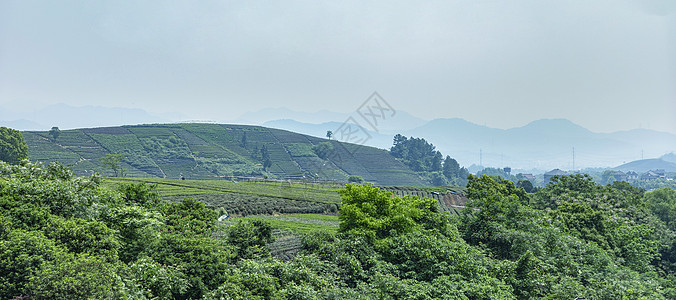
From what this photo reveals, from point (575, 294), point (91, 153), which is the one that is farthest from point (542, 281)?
point (91, 153)

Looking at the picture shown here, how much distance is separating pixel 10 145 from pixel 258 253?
50.5 metres

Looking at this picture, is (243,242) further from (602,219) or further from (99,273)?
(602,219)

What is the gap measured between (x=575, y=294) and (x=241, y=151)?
11529cm

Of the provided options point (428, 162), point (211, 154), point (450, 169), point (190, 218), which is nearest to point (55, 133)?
point (211, 154)

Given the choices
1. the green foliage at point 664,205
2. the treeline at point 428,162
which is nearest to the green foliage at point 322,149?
the treeline at point 428,162

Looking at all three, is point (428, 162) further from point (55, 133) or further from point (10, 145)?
point (10, 145)

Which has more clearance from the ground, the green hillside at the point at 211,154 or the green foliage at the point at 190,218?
the green hillside at the point at 211,154

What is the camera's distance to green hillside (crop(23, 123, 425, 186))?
87875 mm

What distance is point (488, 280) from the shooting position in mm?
15664

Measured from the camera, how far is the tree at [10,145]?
48219 millimetres

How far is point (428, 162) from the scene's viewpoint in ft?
504

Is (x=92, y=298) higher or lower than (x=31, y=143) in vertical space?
lower

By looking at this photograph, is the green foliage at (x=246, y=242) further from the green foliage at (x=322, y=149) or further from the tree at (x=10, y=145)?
the green foliage at (x=322, y=149)

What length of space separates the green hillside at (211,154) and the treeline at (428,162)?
30.3 feet
